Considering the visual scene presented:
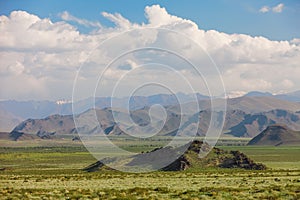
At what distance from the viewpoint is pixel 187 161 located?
388 feet

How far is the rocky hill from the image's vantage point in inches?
4621

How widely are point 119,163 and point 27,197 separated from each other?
87.0 metres

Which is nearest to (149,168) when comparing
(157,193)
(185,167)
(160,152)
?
(185,167)

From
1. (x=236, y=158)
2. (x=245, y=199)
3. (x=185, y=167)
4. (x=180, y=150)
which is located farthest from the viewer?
(x=180, y=150)

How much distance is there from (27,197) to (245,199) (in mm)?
18774

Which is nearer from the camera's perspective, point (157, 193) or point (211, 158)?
point (157, 193)

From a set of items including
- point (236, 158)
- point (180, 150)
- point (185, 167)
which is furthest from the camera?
point (180, 150)

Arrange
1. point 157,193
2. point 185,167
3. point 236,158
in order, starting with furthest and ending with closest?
1. point 236,158
2. point 185,167
3. point 157,193

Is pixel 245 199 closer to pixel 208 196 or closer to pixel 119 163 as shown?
pixel 208 196

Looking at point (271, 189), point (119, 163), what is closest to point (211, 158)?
point (119, 163)

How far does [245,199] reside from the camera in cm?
3744

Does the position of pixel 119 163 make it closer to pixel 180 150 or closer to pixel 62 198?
pixel 180 150

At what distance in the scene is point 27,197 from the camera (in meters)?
41.7

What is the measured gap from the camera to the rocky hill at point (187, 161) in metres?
Result: 117
